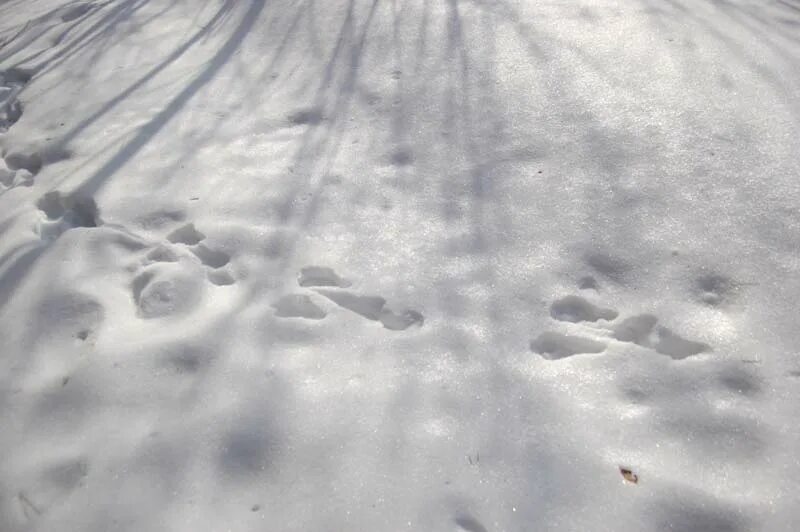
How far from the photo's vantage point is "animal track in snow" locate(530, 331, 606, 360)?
2027mm

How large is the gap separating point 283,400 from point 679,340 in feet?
3.77

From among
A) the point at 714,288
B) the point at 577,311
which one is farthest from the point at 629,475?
the point at 714,288

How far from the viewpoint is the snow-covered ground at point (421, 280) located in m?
1.76

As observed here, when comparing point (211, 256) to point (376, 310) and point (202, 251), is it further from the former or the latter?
point (376, 310)

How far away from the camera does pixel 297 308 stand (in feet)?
7.37

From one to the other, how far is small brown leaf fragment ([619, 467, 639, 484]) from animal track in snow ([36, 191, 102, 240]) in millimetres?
2048

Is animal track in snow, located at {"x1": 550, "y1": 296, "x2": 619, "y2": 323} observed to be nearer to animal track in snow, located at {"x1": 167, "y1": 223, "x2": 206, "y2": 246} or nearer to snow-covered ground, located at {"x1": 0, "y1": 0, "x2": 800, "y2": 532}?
snow-covered ground, located at {"x1": 0, "y1": 0, "x2": 800, "y2": 532}

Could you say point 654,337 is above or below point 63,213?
above

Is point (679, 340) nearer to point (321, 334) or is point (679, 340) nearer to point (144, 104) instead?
point (321, 334)

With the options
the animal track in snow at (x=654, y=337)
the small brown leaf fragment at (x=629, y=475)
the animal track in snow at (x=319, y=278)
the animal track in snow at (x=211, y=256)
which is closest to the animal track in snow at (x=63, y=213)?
the animal track in snow at (x=211, y=256)

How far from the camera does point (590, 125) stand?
277 centimetres

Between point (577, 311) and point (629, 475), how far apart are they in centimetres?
56

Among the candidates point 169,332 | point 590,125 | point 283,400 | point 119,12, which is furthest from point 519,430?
point 119,12

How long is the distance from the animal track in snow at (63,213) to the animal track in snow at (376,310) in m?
1.07
